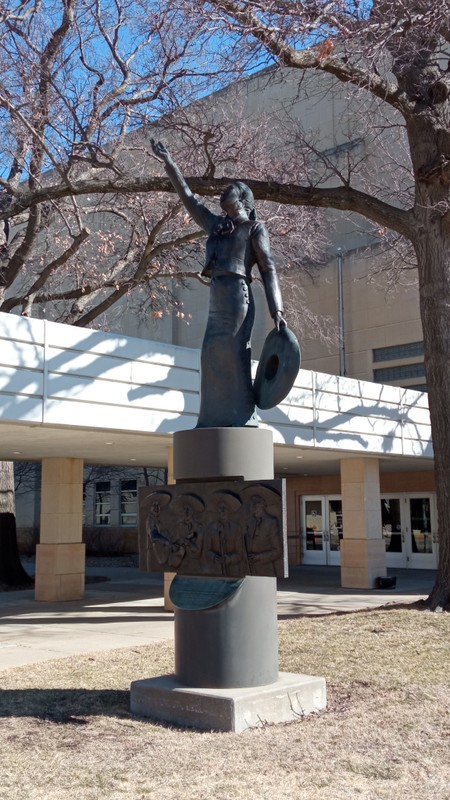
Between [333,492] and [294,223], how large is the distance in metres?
11.2

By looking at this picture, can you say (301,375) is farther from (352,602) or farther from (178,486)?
(178,486)

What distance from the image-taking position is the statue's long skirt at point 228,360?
7.51 metres

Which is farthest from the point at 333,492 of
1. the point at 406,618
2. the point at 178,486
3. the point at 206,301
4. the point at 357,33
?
the point at 178,486

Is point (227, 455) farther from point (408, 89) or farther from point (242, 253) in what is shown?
point (408, 89)

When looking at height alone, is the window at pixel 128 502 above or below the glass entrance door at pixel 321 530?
above

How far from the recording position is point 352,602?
16672 mm

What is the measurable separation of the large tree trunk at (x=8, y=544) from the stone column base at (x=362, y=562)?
8.18 m

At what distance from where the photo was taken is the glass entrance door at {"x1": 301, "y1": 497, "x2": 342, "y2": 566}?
1128 inches

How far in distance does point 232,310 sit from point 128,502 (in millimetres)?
32686

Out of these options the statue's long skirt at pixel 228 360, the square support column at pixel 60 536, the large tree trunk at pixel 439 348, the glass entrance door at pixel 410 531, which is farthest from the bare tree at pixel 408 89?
the glass entrance door at pixel 410 531

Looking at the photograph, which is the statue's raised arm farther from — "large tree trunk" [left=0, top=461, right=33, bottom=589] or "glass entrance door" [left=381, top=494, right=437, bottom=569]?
"glass entrance door" [left=381, top=494, right=437, bottom=569]

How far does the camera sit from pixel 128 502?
130 feet

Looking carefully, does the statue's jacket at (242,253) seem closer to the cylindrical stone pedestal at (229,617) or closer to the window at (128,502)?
the cylindrical stone pedestal at (229,617)

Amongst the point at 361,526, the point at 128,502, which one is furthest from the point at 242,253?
the point at 128,502
